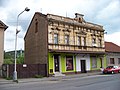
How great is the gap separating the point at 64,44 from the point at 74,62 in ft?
12.4

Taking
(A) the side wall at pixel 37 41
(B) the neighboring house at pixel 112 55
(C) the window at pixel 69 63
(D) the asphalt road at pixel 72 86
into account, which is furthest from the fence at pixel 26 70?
(B) the neighboring house at pixel 112 55

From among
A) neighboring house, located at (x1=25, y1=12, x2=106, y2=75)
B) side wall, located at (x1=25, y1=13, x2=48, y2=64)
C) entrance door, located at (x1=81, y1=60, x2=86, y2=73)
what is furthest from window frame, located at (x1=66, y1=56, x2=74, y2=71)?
side wall, located at (x1=25, y1=13, x2=48, y2=64)

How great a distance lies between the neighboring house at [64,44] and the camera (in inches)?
1240

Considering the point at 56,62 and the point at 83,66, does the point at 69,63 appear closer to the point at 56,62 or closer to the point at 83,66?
the point at 56,62

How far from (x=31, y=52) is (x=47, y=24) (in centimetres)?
720

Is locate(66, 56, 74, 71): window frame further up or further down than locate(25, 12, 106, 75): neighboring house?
further down

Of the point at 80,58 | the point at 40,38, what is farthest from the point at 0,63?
the point at 80,58

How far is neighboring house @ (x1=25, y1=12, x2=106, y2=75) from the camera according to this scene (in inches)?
1240

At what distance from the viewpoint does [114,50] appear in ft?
148

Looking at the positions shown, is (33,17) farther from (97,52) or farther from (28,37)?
(97,52)

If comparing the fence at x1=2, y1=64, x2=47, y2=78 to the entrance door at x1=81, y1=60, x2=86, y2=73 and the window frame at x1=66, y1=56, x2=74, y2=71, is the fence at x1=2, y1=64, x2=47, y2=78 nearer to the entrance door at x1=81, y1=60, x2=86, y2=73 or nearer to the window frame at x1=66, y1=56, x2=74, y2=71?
the window frame at x1=66, y1=56, x2=74, y2=71

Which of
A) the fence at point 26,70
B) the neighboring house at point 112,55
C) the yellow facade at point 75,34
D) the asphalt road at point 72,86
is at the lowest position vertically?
the asphalt road at point 72,86

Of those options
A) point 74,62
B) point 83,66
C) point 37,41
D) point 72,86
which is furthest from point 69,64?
point 72,86

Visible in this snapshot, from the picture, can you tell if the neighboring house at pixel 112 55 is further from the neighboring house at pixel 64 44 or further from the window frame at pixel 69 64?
the window frame at pixel 69 64
